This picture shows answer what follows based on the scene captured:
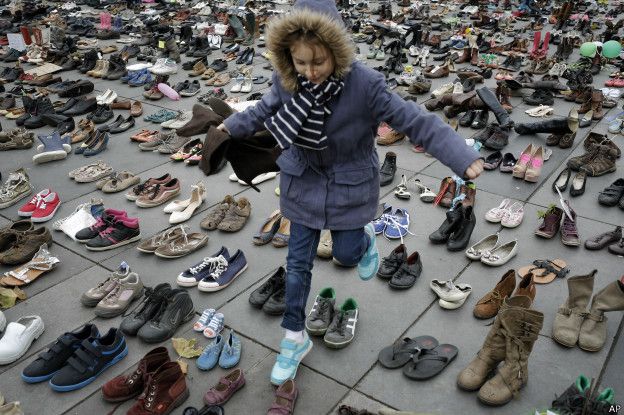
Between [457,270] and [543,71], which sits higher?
[457,270]

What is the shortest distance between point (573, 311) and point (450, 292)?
0.78 meters

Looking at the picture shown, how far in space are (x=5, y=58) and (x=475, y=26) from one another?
31.6ft

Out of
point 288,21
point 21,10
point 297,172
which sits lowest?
point 21,10

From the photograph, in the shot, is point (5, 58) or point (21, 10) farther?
point (21, 10)

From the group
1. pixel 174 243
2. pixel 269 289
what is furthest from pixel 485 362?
pixel 174 243

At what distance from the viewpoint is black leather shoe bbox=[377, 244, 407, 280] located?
413cm

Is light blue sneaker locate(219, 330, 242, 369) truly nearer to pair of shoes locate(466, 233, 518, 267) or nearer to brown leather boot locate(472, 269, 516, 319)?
brown leather boot locate(472, 269, 516, 319)

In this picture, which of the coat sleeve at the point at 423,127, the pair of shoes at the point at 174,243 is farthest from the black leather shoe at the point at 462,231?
the pair of shoes at the point at 174,243

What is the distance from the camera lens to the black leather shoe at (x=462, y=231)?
176 inches

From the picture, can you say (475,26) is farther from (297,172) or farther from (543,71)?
(297,172)

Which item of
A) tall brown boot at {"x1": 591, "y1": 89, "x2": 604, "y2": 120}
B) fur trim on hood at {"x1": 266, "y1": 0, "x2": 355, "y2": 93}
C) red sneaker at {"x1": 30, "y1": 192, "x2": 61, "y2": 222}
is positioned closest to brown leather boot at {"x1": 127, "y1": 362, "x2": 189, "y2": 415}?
fur trim on hood at {"x1": 266, "y1": 0, "x2": 355, "y2": 93}

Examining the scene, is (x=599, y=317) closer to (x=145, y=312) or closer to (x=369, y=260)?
(x=369, y=260)

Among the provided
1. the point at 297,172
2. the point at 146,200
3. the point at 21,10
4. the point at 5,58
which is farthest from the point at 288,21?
the point at 21,10

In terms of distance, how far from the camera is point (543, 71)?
8.82 m
